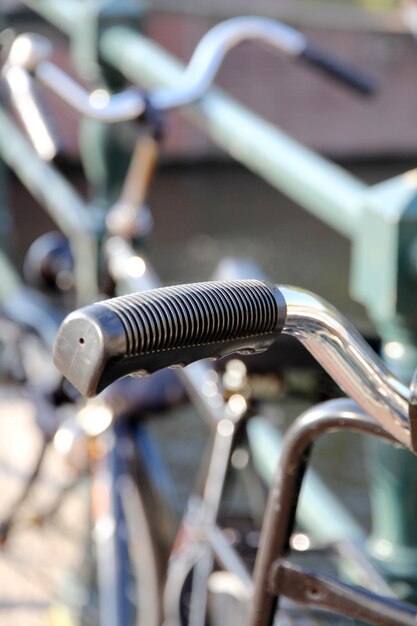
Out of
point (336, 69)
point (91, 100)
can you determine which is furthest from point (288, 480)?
point (336, 69)

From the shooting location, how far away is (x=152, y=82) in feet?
6.08

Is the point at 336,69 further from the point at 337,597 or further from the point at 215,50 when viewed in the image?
the point at 337,597

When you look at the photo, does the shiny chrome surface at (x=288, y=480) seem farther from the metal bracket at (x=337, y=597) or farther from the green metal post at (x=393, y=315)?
→ the green metal post at (x=393, y=315)

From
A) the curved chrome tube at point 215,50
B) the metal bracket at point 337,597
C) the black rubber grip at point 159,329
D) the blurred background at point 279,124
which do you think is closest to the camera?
the black rubber grip at point 159,329

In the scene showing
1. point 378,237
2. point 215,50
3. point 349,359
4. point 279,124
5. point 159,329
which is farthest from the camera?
point 279,124

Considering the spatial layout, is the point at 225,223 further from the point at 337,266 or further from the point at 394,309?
the point at 394,309

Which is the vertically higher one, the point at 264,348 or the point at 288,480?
the point at 264,348

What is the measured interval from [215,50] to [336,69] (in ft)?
0.70

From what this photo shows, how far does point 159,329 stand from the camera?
63cm

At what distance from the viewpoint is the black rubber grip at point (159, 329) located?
624mm

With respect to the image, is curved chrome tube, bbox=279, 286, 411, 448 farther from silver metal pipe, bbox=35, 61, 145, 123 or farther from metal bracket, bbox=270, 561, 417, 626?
silver metal pipe, bbox=35, 61, 145, 123

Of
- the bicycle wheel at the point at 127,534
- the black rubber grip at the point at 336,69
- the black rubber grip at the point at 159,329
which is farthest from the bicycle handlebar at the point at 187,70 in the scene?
the black rubber grip at the point at 159,329

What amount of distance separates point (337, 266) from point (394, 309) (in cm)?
461

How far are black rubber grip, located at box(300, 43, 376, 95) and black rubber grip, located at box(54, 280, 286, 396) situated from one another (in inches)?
40.5
